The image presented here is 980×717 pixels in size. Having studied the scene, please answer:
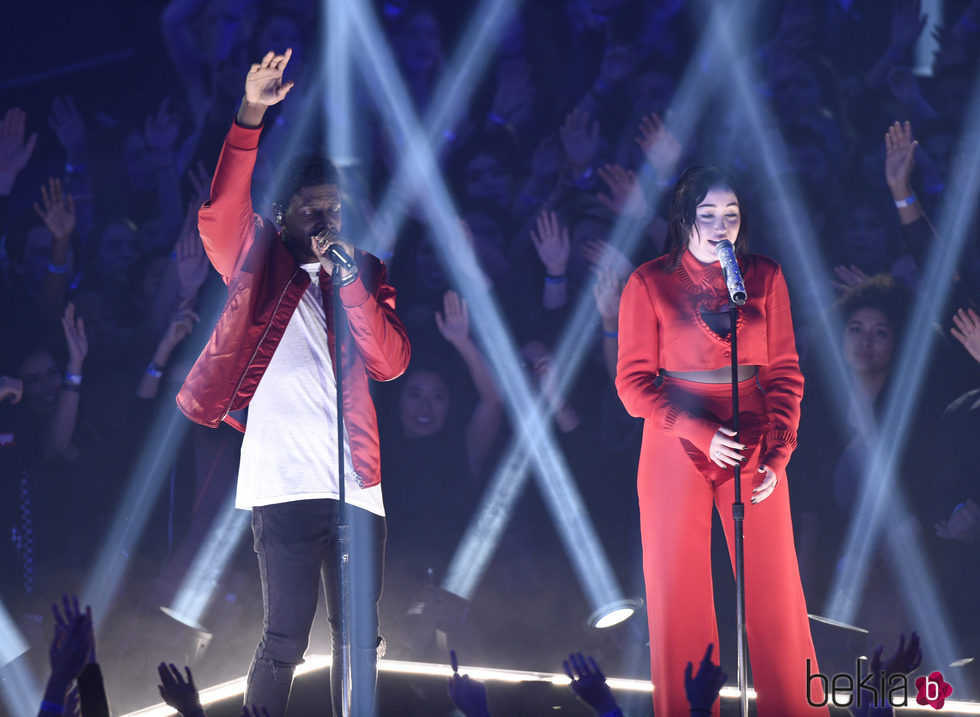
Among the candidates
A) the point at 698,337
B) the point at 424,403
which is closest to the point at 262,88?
the point at 698,337

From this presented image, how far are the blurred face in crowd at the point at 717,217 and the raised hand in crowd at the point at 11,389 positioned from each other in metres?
2.27

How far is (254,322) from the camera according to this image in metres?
2.48

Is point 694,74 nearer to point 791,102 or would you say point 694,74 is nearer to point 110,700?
point 791,102

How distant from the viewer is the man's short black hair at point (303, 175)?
2.57 metres

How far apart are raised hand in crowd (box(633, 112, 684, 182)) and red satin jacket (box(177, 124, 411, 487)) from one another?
199 centimetres

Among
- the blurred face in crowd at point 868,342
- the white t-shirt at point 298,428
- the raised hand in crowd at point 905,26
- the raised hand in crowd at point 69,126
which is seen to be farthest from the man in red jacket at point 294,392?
the raised hand in crowd at point 905,26

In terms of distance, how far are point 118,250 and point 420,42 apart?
1.62 metres

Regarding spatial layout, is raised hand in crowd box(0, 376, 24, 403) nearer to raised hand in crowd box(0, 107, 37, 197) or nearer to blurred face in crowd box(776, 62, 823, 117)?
raised hand in crowd box(0, 107, 37, 197)

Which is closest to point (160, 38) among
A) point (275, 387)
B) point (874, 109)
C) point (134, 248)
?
point (134, 248)

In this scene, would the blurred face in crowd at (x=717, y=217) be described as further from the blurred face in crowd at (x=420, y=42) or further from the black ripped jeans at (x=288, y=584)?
the blurred face in crowd at (x=420, y=42)

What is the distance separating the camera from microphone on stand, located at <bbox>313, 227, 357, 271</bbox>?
228 centimetres

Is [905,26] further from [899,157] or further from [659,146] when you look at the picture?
[659,146]

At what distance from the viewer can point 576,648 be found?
432 centimetres

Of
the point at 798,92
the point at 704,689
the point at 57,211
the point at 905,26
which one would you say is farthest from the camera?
the point at 798,92
